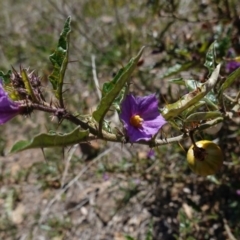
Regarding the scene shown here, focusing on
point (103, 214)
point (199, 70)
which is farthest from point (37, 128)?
point (199, 70)

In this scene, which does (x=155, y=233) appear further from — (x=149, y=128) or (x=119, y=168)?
(x=149, y=128)

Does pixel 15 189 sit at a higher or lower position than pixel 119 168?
lower

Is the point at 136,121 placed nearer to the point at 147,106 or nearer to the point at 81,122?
the point at 147,106

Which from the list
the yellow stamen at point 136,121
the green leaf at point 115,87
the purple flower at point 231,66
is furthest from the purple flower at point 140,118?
the purple flower at point 231,66

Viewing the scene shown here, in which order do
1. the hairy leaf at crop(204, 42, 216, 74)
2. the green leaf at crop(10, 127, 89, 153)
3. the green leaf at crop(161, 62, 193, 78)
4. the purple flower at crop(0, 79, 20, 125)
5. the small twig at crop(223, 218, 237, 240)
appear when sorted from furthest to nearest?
the small twig at crop(223, 218, 237, 240)
the green leaf at crop(161, 62, 193, 78)
the hairy leaf at crop(204, 42, 216, 74)
the purple flower at crop(0, 79, 20, 125)
the green leaf at crop(10, 127, 89, 153)

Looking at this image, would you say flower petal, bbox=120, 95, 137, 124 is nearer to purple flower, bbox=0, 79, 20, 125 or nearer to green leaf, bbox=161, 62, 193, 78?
purple flower, bbox=0, 79, 20, 125

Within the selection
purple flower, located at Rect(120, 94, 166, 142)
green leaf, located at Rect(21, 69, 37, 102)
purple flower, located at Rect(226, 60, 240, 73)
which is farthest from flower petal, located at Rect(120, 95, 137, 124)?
purple flower, located at Rect(226, 60, 240, 73)
